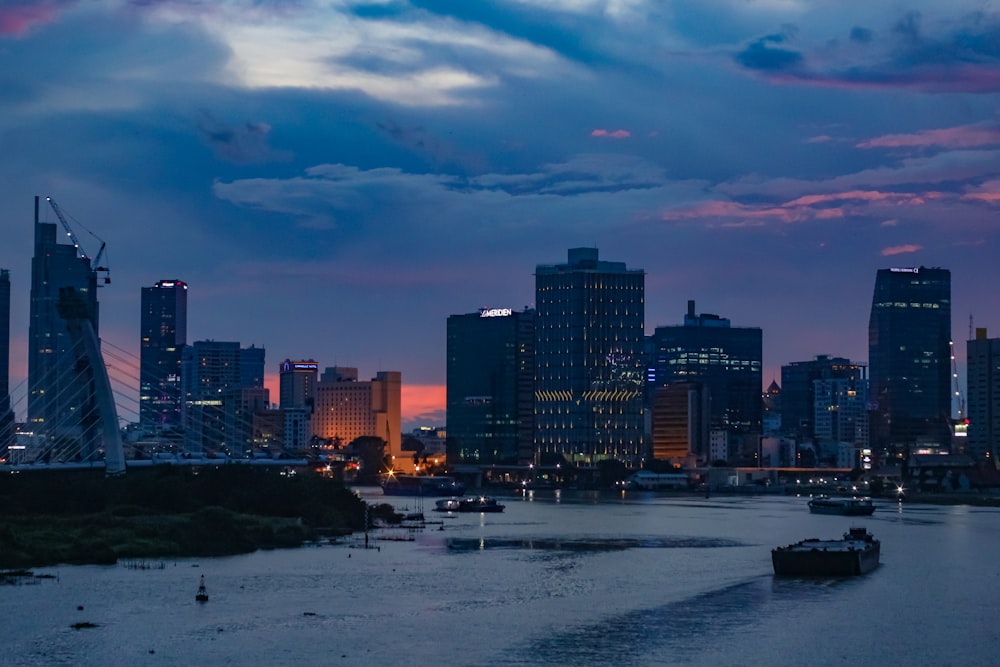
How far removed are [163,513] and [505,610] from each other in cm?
6337

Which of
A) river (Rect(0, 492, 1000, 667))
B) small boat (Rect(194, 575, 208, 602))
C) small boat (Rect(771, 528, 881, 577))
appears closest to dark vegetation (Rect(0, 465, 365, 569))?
river (Rect(0, 492, 1000, 667))

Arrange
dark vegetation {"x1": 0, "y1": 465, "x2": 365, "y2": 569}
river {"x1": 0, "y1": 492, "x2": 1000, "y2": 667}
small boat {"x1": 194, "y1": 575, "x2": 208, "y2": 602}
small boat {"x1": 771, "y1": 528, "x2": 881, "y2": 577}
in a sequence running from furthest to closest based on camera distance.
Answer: dark vegetation {"x1": 0, "y1": 465, "x2": 365, "y2": 569} < small boat {"x1": 771, "y1": 528, "x2": 881, "y2": 577} < small boat {"x1": 194, "y1": 575, "x2": 208, "y2": 602} < river {"x1": 0, "y1": 492, "x2": 1000, "y2": 667}

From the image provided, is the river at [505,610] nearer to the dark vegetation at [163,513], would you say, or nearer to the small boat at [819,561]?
the small boat at [819,561]

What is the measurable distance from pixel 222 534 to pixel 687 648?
57473 millimetres

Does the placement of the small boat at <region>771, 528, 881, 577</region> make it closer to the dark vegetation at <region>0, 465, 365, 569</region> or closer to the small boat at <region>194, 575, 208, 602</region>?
the small boat at <region>194, 575, 208, 602</region>

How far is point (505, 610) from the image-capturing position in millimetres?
80500

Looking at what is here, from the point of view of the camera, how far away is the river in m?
66.2

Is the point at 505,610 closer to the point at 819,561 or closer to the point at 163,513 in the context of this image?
the point at 819,561

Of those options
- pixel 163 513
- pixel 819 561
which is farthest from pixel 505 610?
pixel 163 513

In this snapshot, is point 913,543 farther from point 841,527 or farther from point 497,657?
point 497,657

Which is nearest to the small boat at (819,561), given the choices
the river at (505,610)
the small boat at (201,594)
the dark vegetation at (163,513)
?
the river at (505,610)

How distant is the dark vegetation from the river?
4635 mm

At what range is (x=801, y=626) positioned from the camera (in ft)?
246

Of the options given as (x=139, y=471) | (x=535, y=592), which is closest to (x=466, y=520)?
(x=139, y=471)
